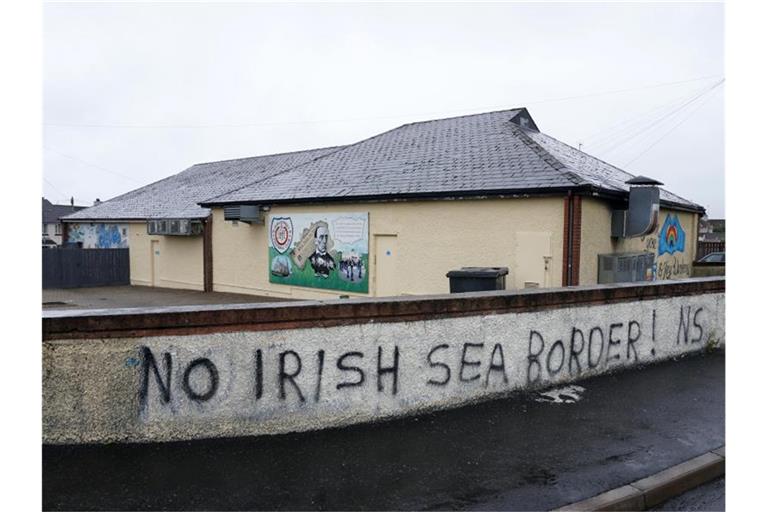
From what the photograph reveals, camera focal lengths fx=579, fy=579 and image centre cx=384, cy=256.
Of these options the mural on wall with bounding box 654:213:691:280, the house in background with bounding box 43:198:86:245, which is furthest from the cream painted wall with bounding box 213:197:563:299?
the house in background with bounding box 43:198:86:245

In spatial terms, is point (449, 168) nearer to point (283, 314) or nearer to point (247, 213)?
Answer: point (247, 213)

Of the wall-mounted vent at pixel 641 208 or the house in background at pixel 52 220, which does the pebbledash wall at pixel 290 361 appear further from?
the house in background at pixel 52 220

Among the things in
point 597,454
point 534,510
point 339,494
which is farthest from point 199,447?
point 597,454

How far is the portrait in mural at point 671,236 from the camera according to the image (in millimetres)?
16297

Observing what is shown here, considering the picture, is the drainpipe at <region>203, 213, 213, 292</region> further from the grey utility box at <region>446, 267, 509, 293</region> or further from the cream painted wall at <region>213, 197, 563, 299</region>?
the grey utility box at <region>446, 267, 509, 293</region>

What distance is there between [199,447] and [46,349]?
4.83 feet

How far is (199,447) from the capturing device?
16.3 ft

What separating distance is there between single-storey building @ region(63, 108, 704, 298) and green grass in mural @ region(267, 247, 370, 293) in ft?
0.14

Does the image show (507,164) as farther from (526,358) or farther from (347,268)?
(526,358)

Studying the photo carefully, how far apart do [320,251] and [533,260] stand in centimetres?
660

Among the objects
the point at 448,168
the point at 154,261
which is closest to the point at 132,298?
the point at 154,261

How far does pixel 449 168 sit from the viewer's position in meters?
14.8

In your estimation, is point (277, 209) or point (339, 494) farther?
point (277, 209)

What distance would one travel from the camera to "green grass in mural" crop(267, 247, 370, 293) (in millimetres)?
15578
